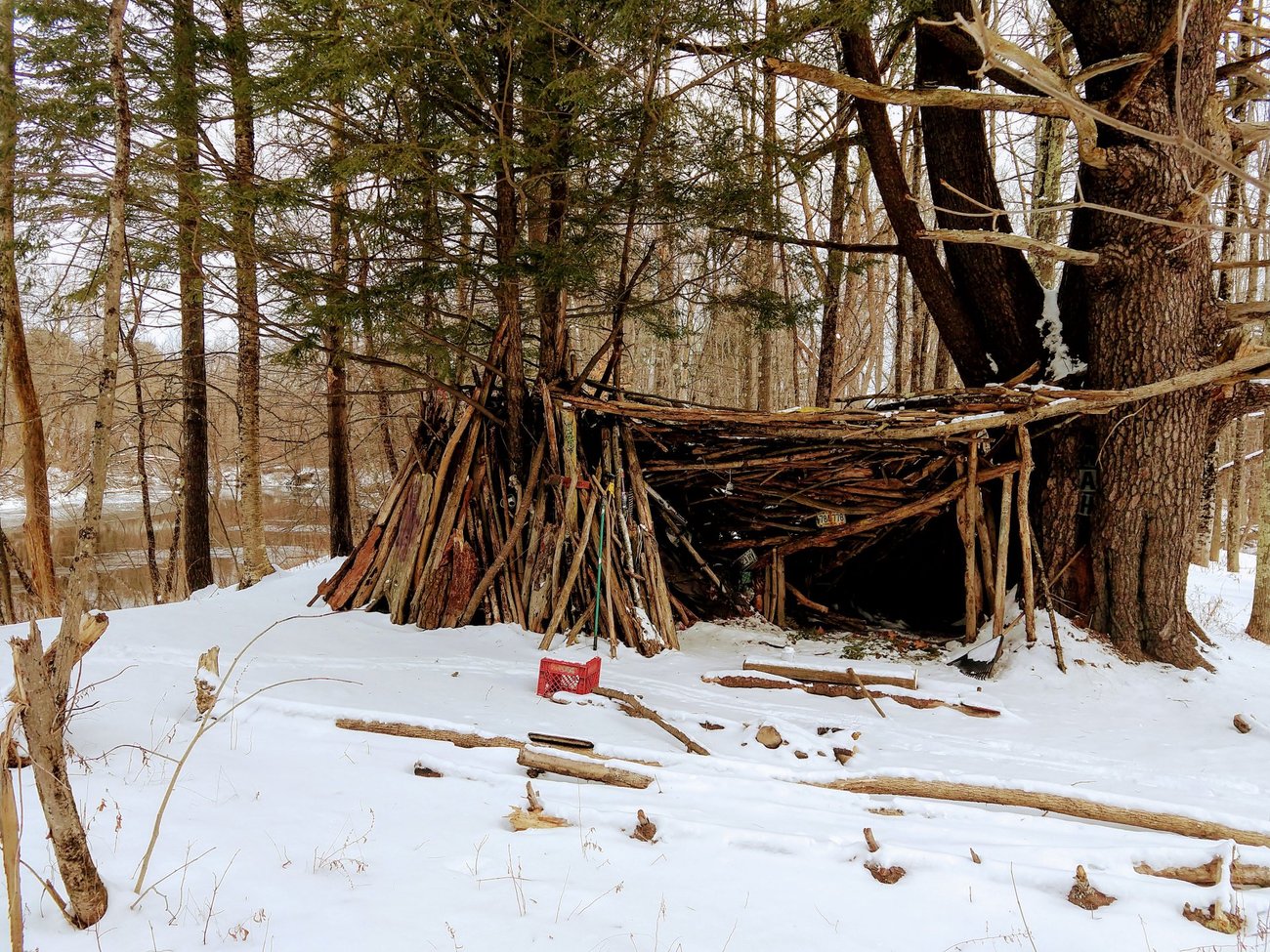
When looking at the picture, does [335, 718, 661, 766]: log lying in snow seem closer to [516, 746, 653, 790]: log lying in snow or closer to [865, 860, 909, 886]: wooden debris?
[516, 746, 653, 790]: log lying in snow

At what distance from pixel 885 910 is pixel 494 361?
5.05m

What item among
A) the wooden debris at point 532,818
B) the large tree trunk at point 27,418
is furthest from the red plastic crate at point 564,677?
the large tree trunk at point 27,418

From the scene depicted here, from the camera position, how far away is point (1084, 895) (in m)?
2.46

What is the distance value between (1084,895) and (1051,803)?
3.02 ft

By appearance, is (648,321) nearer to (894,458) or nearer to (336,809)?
(894,458)

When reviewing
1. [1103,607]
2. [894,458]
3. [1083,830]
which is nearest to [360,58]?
[894,458]

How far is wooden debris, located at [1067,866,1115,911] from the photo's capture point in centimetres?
245

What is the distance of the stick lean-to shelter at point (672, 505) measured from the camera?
5723mm

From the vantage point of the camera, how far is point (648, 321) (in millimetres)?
7082

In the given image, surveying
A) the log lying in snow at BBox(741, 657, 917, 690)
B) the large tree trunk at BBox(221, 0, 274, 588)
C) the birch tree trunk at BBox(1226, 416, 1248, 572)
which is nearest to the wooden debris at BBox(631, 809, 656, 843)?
the log lying in snow at BBox(741, 657, 917, 690)

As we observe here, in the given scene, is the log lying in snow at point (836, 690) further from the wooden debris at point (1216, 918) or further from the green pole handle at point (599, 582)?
the wooden debris at point (1216, 918)

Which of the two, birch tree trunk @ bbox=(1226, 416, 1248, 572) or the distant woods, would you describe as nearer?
the distant woods

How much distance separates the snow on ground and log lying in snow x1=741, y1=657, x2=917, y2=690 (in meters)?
0.18

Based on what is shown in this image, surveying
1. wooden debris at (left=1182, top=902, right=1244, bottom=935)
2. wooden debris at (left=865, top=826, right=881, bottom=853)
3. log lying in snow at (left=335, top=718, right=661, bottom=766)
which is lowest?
wooden debris at (left=1182, top=902, right=1244, bottom=935)
